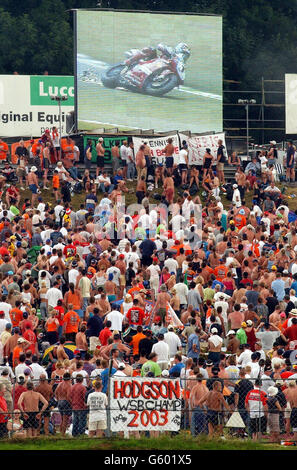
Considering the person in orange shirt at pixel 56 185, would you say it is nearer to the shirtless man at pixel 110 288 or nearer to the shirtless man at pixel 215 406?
the shirtless man at pixel 110 288

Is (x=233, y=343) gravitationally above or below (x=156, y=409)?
above

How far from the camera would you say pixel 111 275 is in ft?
93.9

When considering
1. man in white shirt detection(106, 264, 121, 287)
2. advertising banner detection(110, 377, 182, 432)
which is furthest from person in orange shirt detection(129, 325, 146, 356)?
man in white shirt detection(106, 264, 121, 287)

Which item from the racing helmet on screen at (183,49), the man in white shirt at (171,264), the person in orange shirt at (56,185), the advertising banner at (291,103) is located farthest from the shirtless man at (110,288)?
the advertising banner at (291,103)

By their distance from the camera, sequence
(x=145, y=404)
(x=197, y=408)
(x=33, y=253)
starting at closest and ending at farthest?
1. (x=145, y=404)
2. (x=197, y=408)
3. (x=33, y=253)

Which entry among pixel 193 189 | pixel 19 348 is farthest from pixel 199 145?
pixel 19 348

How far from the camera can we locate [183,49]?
44.3 metres

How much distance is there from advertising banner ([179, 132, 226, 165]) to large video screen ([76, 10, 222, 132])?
2.32 meters

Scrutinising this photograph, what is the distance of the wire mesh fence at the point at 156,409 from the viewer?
64.1 feet

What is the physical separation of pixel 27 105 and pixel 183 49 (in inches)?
412

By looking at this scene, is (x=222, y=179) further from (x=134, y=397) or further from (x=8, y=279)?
(x=134, y=397)

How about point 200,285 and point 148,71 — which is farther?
point 148,71

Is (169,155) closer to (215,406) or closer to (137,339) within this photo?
(137,339)

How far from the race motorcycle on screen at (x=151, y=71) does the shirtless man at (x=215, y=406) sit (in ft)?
78.9
